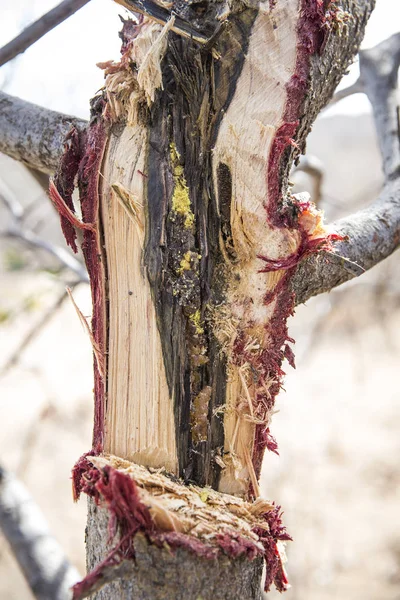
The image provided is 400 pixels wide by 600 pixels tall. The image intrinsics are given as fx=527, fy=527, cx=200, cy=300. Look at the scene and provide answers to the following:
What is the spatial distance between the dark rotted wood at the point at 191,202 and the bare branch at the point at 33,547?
66cm

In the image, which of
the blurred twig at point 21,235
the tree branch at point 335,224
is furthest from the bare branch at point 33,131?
the blurred twig at point 21,235

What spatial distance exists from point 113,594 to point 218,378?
0.28 metres

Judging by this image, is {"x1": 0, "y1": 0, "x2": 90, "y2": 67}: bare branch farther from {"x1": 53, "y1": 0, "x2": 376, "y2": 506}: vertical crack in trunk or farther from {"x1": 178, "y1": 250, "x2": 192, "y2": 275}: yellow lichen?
{"x1": 178, "y1": 250, "x2": 192, "y2": 275}: yellow lichen

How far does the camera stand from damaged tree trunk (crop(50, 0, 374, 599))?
2.11 ft

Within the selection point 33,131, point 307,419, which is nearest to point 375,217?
point 33,131

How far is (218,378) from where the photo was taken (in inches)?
26.7

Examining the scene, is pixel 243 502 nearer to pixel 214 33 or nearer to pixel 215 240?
pixel 215 240

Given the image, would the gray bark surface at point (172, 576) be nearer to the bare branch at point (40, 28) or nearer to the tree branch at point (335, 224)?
the tree branch at point (335, 224)

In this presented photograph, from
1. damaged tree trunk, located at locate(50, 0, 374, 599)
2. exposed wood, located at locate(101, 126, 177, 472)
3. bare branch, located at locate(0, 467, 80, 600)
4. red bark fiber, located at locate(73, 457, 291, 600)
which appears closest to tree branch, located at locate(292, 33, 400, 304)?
damaged tree trunk, located at locate(50, 0, 374, 599)

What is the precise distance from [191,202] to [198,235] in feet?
0.14

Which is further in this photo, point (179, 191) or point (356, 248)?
point (356, 248)

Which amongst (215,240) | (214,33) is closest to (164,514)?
(215,240)

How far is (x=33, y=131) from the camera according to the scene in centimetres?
80

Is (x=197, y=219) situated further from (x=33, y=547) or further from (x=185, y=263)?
(x=33, y=547)
